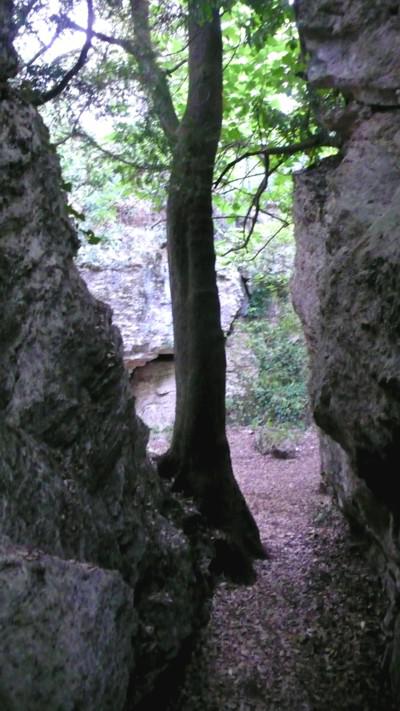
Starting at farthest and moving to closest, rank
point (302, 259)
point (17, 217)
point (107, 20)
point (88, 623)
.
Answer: point (302, 259) < point (107, 20) < point (17, 217) < point (88, 623)

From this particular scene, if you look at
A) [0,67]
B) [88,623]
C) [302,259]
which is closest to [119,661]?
[88,623]

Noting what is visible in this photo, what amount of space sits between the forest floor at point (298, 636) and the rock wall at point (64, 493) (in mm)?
577

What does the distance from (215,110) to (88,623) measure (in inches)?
248

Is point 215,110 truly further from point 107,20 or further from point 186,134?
point 107,20

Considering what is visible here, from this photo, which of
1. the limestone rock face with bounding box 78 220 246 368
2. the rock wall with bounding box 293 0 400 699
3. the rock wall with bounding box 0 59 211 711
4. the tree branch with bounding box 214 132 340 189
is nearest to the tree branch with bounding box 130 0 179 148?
the tree branch with bounding box 214 132 340 189

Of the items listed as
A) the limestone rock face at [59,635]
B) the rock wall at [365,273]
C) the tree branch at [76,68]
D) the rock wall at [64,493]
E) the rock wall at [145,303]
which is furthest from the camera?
the rock wall at [145,303]

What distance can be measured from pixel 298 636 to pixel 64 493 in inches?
132

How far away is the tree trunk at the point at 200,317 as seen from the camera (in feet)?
26.0

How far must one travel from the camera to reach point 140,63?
24.0 ft

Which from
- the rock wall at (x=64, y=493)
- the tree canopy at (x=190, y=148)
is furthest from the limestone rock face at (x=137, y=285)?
the rock wall at (x=64, y=493)

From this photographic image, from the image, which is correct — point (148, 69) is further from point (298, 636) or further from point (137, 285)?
point (137, 285)

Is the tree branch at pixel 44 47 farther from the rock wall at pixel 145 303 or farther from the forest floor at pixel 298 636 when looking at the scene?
the rock wall at pixel 145 303

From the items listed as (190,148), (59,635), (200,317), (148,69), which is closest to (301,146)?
(190,148)

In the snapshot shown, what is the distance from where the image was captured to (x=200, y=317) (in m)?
8.13
